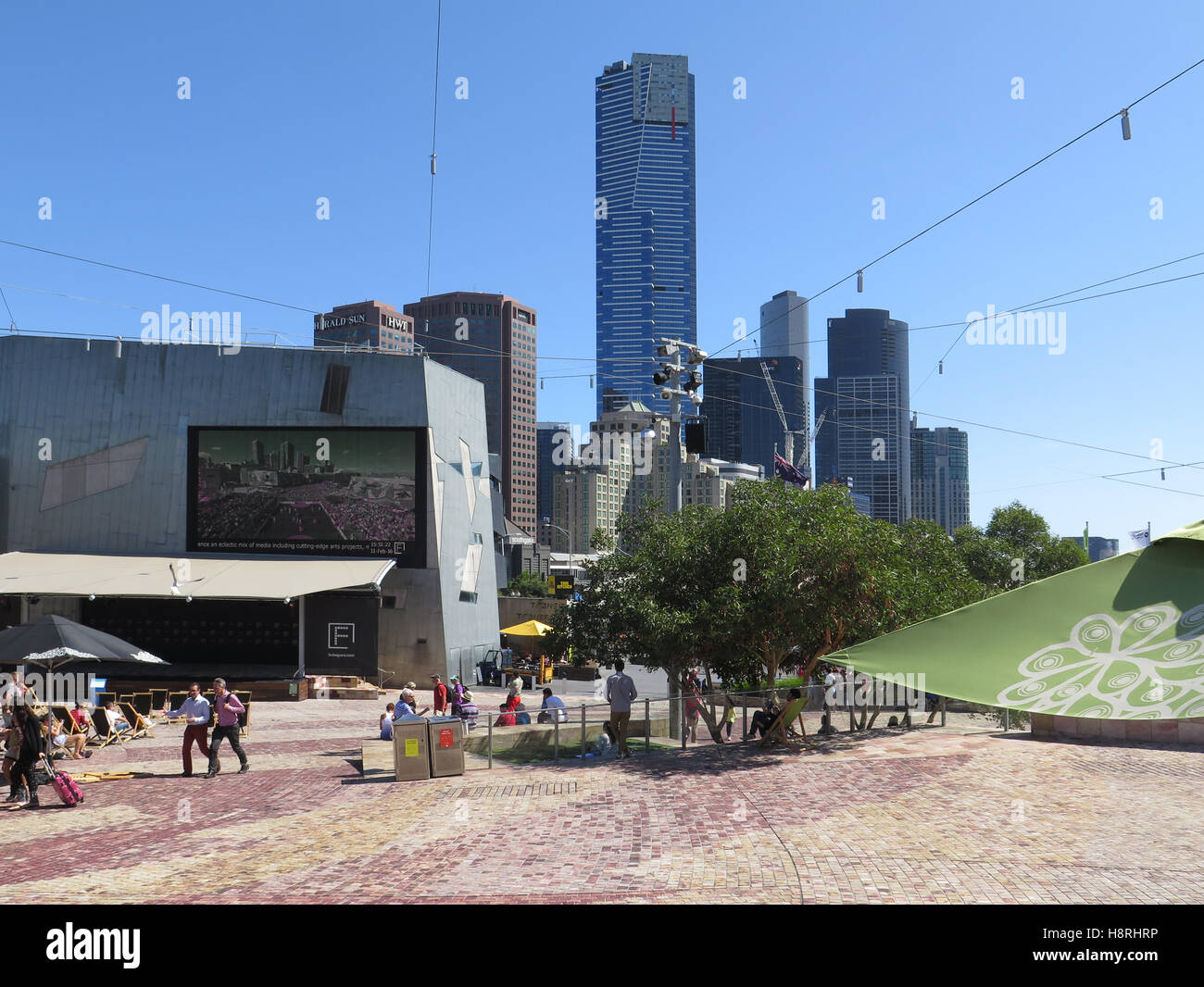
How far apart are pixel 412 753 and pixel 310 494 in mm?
22112

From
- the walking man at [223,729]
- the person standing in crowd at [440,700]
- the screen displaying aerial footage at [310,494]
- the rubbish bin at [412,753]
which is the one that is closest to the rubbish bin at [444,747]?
the rubbish bin at [412,753]

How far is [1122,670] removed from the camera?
2652 mm

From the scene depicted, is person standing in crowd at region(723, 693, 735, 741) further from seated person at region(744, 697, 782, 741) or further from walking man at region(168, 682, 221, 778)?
walking man at region(168, 682, 221, 778)

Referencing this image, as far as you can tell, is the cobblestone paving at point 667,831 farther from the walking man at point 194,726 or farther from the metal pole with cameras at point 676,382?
the metal pole with cameras at point 676,382

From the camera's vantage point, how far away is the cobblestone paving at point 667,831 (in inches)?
357

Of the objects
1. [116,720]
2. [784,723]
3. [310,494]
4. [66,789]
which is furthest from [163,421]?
[784,723]

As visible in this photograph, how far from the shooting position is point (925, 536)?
24.3 meters

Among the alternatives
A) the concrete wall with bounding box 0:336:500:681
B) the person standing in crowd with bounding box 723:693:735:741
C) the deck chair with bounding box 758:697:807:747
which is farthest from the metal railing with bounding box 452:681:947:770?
the concrete wall with bounding box 0:336:500:681

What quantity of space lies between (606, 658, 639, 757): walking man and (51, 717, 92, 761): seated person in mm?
10237

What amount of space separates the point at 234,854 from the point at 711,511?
469 inches

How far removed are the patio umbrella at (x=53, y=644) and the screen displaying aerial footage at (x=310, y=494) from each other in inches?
628

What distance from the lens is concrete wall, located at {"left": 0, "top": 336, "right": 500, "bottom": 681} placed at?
36.5 meters
